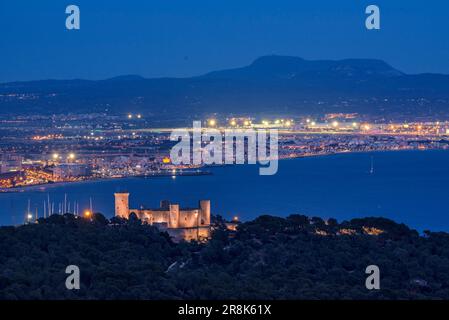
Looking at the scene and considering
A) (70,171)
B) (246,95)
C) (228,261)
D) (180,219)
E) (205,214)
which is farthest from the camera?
(246,95)

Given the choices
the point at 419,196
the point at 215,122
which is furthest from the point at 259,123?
the point at 419,196

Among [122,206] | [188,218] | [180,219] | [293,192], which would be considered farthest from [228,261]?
[293,192]

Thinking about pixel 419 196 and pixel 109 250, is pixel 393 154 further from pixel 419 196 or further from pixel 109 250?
pixel 109 250

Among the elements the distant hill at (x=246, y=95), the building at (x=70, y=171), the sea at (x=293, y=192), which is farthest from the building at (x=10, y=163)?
the distant hill at (x=246, y=95)

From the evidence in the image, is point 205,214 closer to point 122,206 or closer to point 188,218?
point 188,218

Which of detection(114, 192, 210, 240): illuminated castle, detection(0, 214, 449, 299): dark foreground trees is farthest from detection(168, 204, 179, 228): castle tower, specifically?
detection(0, 214, 449, 299): dark foreground trees

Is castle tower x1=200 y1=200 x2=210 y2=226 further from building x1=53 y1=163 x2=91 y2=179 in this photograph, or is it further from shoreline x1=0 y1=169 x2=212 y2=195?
building x1=53 y1=163 x2=91 y2=179
